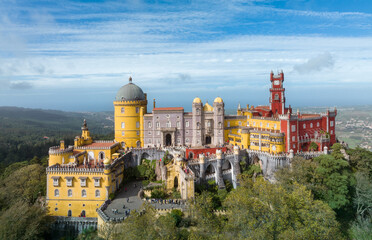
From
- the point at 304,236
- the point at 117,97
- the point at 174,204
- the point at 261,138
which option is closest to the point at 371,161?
the point at 261,138

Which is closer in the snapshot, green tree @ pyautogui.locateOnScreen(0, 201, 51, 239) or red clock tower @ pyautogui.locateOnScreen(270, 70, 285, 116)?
green tree @ pyautogui.locateOnScreen(0, 201, 51, 239)

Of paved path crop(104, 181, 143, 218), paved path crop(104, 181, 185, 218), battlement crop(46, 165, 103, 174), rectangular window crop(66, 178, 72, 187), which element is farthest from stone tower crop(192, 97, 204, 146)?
rectangular window crop(66, 178, 72, 187)

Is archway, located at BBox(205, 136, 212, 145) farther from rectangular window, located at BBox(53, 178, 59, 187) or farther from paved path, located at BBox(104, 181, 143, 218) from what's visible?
rectangular window, located at BBox(53, 178, 59, 187)

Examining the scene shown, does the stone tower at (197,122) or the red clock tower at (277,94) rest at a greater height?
the red clock tower at (277,94)

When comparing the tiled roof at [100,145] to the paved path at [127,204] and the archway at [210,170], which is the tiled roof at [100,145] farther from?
the archway at [210,170]

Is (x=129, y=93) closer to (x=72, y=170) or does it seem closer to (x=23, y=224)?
(x=72, y=170)

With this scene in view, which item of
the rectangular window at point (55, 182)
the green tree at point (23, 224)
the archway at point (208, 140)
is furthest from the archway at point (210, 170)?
the green tree at point (23, 224)
